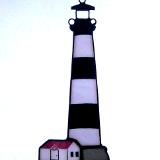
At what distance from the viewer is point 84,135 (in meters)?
16.2

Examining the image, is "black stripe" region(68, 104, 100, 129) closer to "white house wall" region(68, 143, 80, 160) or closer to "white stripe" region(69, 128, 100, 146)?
"white stripe" region(69, 128, 100, 146)

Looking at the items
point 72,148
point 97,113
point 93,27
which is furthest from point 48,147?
point 93,27

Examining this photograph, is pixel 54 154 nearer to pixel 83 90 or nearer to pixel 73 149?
pixel 73 149

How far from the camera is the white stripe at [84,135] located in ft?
53.1

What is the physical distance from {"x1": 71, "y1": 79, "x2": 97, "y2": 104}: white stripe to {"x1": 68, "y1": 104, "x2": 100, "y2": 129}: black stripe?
17 cm

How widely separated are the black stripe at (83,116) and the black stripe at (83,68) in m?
0.97

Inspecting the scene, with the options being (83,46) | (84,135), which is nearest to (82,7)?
(83,46)

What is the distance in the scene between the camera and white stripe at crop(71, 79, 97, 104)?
641 inches

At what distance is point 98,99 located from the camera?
54.2ft

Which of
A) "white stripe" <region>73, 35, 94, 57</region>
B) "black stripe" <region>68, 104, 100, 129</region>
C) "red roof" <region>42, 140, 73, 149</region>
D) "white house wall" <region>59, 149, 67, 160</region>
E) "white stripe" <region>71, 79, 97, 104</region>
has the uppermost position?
"white stripe" <region>73, 35, 94, 57</region>

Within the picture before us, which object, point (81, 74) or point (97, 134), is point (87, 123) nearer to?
point (97, 134)

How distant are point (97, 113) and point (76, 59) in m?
1.94

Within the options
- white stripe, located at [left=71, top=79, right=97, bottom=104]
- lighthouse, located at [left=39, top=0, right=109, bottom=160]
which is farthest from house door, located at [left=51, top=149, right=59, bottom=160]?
white stripe, located at [left=71, top=79, right=97, bottom=104]

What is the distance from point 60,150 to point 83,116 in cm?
138
